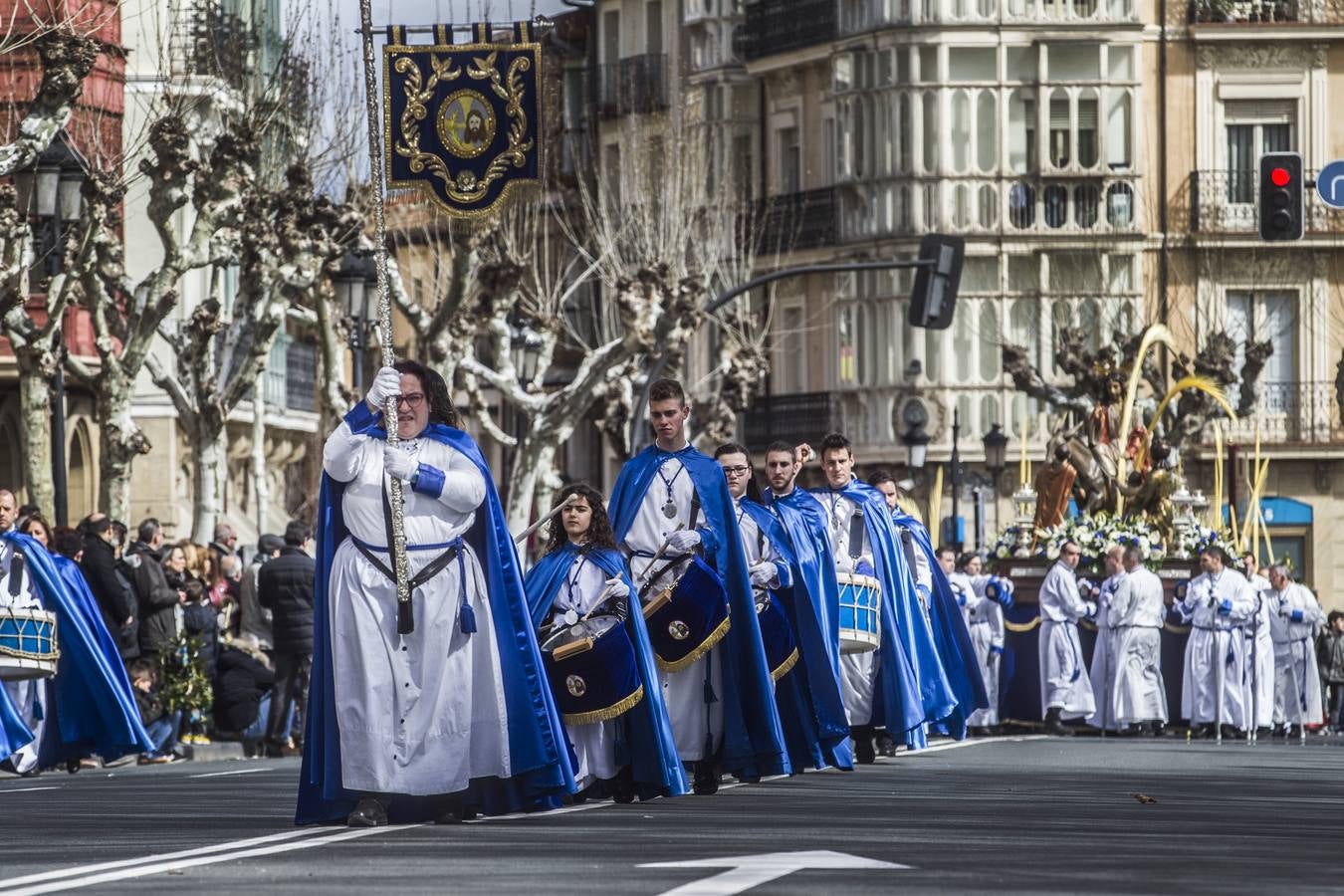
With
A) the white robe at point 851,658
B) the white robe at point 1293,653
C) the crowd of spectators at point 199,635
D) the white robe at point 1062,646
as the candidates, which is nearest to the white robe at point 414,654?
the white robe at point 851,658

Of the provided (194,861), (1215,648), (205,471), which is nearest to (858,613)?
(194,861)

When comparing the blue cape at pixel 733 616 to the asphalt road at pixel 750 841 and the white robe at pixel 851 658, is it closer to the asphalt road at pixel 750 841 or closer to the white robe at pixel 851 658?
the asphalt road at pixel 750 841

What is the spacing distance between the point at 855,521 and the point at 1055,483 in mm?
12590

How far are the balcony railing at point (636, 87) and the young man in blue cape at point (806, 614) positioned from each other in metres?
42.3

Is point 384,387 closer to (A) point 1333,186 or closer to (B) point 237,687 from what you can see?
(B) point 237,687

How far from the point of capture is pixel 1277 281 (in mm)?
56844

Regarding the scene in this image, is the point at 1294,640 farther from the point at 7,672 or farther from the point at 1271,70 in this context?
the point at 1271,70

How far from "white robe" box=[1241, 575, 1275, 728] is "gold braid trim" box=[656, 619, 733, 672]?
627 inches

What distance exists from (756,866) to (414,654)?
3.30m

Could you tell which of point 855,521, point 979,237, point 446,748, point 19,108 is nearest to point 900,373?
point 979,237

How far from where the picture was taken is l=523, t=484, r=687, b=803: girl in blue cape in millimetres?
16219

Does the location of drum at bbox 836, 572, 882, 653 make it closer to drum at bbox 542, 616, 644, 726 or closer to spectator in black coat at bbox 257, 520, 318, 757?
drum at bbox 542, 616, 644, 726

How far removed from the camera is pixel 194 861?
12.0 meters

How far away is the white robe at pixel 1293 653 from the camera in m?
34.2
